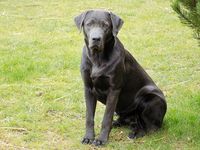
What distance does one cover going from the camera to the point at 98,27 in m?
5.36

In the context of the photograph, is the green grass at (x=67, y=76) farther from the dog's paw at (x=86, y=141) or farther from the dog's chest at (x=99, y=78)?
the dog's chest at (x=99, y=78)

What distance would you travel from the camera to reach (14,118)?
649 cm

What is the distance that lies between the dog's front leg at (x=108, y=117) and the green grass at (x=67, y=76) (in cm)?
11

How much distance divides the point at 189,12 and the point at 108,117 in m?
1.48

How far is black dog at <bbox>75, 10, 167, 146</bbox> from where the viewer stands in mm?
5445

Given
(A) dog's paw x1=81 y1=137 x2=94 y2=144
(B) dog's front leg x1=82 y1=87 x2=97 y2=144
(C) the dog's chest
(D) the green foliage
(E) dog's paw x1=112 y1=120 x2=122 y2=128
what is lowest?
(E) dog's paw x1=112 y1=120 x2=122 y2=128

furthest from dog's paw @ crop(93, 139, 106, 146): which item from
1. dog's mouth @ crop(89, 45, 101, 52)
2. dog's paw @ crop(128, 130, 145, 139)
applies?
dog's mouth @ crop(89, 45, 101, 52)

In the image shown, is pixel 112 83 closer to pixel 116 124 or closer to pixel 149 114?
pixel 149 114

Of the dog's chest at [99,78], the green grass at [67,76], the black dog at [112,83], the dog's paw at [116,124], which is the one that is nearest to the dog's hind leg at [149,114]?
the black dog at [112,83]

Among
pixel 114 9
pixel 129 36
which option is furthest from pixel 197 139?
pixel 114 9

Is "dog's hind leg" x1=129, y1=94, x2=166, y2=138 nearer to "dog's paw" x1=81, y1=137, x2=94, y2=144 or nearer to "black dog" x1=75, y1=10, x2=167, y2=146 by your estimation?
"black dog" x1=75, y1=10, x2=167, y2=146

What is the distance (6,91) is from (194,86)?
294cm

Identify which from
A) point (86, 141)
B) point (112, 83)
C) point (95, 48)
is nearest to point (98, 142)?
point (86, 141)

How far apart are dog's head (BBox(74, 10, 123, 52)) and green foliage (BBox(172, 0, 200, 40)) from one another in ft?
2.23
